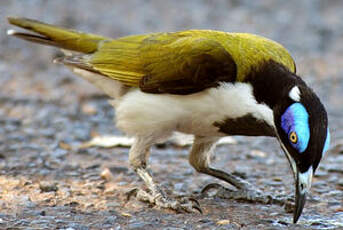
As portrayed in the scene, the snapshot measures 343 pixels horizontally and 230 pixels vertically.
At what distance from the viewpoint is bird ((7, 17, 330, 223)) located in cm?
399

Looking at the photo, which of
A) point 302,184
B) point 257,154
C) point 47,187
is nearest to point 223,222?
point 302,184

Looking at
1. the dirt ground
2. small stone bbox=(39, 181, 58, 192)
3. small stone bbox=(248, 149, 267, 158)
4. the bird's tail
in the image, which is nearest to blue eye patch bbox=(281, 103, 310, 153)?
the dirt ground

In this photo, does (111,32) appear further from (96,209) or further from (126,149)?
(96,209)

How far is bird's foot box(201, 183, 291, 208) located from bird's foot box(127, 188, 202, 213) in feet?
1.41

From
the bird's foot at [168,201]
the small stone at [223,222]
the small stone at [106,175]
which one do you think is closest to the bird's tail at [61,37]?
the small stone at [106,175]

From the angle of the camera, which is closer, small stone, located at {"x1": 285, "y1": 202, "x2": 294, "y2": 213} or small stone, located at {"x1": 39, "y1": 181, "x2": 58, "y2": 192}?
small stone, located at {"x1": 285, "y1": 202, "x2": 294, "y2": 213}

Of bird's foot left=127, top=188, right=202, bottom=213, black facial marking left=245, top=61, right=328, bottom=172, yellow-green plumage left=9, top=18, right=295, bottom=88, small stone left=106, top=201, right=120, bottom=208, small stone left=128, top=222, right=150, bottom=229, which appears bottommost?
small stone left=128, top=222, right=150, bottom=229

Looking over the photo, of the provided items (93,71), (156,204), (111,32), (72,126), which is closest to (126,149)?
(72,126)

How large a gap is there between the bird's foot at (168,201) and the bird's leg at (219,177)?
1.56ft

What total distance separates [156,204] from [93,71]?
135 cm

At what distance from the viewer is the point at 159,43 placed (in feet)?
16.7

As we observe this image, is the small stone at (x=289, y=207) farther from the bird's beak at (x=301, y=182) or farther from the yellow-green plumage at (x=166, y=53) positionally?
the yellow-green plumage at (x=166, y=53)

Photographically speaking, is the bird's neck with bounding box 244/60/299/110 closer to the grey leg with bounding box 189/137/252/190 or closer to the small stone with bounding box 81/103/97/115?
the grey leg with bounding box 189/137/252/190

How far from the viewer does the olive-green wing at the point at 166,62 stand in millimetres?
4555
